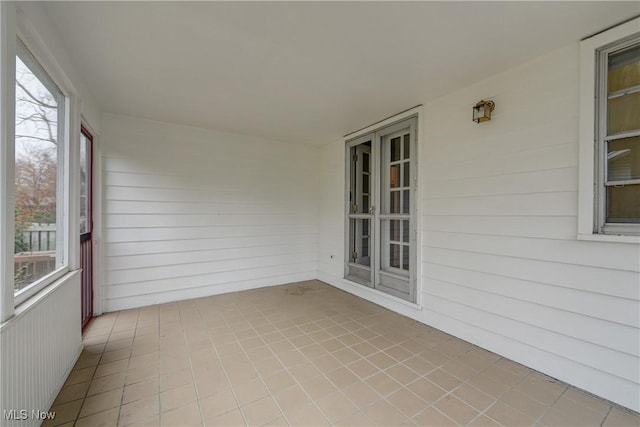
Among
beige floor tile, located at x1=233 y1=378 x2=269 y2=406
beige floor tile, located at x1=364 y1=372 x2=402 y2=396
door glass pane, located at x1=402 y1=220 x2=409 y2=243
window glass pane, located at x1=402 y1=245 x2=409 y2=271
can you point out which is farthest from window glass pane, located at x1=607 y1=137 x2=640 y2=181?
beige floor tile, located at x1=233 y1=378 x2=269 y2=406

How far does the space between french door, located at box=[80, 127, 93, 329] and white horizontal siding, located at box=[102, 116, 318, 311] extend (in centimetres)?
20

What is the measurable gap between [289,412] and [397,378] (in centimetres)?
90

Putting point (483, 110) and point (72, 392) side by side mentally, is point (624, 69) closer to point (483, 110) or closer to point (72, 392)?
point (483, 110)

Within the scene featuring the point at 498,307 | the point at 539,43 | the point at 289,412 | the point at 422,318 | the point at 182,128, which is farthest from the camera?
the point at 182,128

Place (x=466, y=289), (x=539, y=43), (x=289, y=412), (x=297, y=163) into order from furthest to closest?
1. (x=297, y=163)
2. (x=466, y=289)
3. (x=539, y=43)
4. (x=289, y=412)

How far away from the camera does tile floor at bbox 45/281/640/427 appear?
1732 millimetres

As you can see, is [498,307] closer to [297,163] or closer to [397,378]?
[397,378]

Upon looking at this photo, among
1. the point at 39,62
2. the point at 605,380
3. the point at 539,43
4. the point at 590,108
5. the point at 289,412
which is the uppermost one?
the point at 539,43

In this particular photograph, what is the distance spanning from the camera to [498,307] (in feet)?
8.15

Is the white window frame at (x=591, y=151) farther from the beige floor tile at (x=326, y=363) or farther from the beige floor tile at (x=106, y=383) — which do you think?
the beige floor tile at (x=106, y=383)

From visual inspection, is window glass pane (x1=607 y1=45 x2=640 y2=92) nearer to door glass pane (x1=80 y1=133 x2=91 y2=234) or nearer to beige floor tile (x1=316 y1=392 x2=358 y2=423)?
beige floor tile (x1=316 y1=392 x2=358 y2=423)

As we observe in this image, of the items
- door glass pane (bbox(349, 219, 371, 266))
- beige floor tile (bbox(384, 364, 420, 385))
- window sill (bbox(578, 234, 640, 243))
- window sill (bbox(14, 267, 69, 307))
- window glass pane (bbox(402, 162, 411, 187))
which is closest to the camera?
window sill (bbox(14, 267, 69, 307))

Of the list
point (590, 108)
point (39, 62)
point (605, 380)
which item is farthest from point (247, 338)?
point (590, 108)

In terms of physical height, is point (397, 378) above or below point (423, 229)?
below
